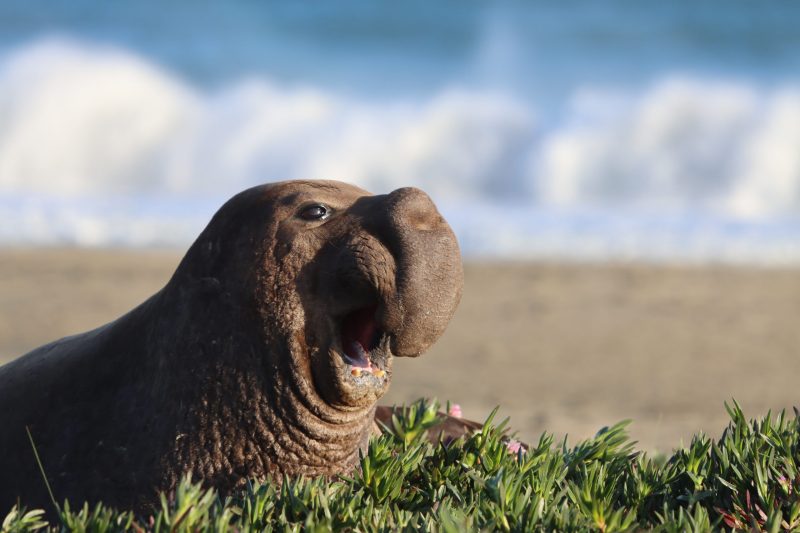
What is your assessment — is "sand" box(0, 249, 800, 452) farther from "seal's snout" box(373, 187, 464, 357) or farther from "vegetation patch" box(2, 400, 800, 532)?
"seal's snout" box(373, 187, 464, 357)

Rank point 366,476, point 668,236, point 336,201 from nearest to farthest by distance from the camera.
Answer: point 366,476 → point 336,201 → point 668,236

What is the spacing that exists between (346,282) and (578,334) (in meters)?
8.87

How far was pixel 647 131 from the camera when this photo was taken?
80.7 feet

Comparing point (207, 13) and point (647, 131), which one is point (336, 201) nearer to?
point (647, 131)

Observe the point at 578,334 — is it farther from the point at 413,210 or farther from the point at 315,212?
the point at 413,210

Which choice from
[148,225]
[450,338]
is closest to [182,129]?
[148,225]

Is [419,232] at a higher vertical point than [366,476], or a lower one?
higher

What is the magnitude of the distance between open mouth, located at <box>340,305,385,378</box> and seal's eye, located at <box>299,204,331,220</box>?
0.90ft

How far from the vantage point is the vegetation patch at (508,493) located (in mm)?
2379

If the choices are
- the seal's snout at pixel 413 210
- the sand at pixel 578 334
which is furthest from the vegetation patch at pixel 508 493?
the sand at pixel 578 334

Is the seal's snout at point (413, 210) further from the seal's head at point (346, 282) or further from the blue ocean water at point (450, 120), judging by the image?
the blue ocean water at point (450, 120)

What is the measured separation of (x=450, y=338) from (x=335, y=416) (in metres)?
8.58

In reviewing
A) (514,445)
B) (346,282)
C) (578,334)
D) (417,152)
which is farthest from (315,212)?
(417,152)

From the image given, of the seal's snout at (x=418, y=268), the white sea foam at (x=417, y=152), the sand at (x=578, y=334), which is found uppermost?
the white sea foam at (x=417, y=152)
